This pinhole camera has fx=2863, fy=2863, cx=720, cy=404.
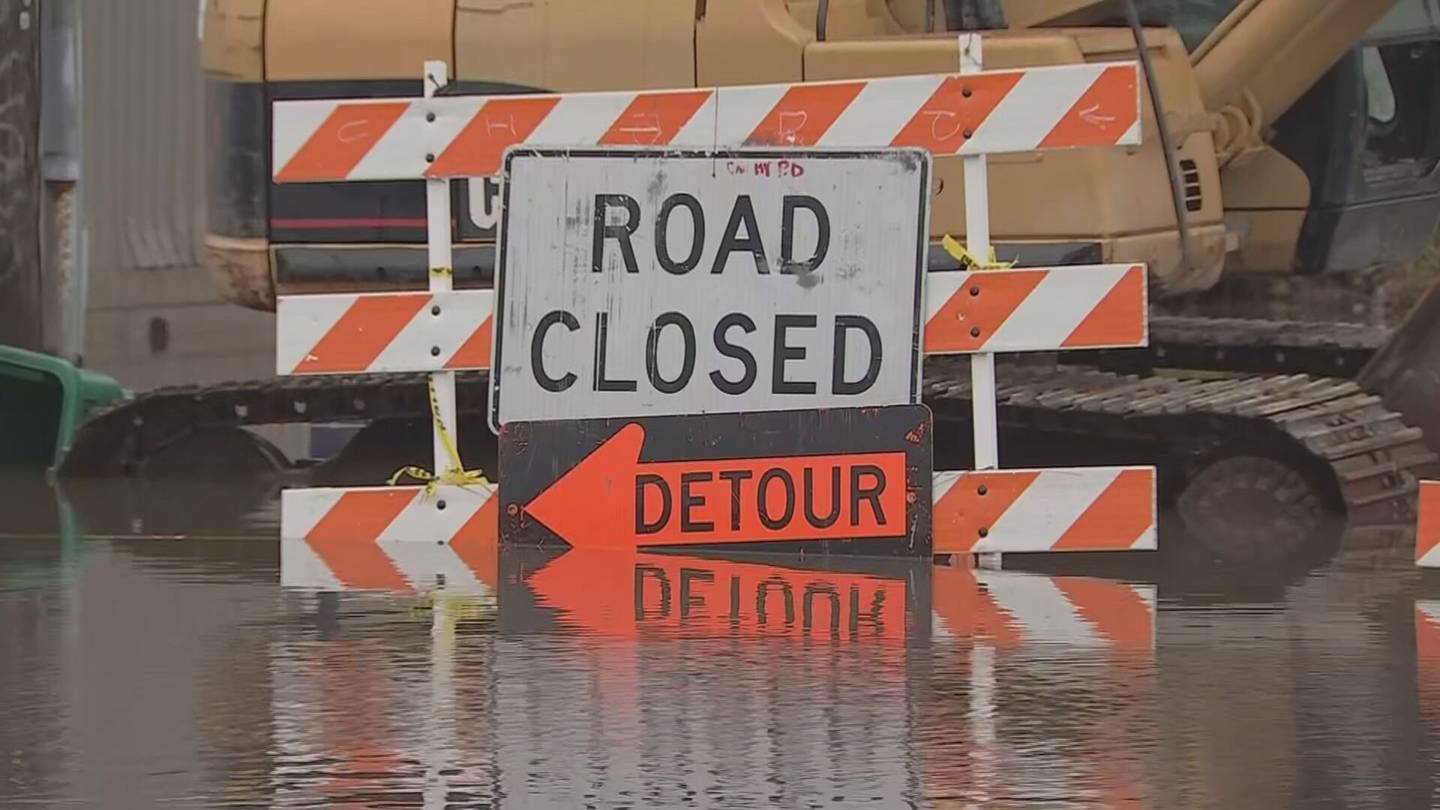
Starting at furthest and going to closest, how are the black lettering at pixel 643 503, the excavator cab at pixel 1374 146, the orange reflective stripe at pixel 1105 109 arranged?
1. the excavator cab at pixel 1374 146
2. the black lettering at pixel 643 503
3. the orange reflective stripe at pixel 1105 109

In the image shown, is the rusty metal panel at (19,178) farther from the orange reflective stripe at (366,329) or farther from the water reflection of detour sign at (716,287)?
the water reflection of detour sign at (716,287)

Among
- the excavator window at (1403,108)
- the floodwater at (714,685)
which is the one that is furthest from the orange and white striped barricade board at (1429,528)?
the excavator window at (1403,108)

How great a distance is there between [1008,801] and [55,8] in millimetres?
10209

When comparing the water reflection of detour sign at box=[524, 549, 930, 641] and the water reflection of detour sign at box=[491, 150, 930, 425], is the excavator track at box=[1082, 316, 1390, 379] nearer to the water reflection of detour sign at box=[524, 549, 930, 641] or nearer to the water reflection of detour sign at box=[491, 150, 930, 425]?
the water reflection of detour sign at box=[491, 150, 930, 425]

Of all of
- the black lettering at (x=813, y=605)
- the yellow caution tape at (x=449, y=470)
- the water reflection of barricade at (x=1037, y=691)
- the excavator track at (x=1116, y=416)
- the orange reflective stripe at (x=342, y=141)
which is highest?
the orange reflective stripe at (x=342, y=141)

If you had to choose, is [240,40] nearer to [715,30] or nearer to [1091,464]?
[715,30]

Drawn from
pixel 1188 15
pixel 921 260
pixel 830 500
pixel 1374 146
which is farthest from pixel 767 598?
pixel 1374 146

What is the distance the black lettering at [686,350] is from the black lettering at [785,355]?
0.71ft

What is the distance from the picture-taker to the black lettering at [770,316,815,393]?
24.5ft

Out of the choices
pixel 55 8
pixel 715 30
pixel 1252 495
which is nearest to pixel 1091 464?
pixel 1252 495

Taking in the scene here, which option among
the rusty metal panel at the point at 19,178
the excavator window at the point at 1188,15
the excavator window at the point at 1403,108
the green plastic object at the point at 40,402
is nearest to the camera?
the excavator window at the point at 1188,15

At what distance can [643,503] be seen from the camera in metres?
7.51

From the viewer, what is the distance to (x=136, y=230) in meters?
16.7

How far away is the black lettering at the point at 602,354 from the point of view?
24.8ft
